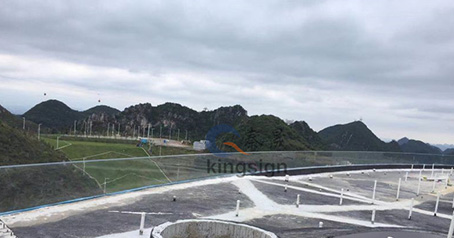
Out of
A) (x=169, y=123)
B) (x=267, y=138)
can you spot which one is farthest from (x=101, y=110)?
(x=267, y=138)

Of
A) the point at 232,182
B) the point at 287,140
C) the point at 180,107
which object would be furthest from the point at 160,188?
the point at 180,107

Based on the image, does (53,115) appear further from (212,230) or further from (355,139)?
(212,230)

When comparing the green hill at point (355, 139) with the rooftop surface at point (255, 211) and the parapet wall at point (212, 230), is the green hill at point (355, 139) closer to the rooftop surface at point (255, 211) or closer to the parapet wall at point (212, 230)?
the rooftop surface at point (255, 211)

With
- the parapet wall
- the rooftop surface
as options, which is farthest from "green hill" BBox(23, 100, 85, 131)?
the parapet wall

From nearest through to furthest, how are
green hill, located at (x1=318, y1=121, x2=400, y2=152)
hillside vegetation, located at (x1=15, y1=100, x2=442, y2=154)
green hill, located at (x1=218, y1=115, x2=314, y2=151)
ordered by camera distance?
green hill, located at (x1=218, y1=115, x2=314, y2=151)
green hill, located at (x1=318, y1=121, x2=400, y2=152)
hillside vegetation, located at (x1=15, y1=100, x2=442, y2=154)

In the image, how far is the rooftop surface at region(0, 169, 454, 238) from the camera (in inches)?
369

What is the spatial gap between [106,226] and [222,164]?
31.4 ft

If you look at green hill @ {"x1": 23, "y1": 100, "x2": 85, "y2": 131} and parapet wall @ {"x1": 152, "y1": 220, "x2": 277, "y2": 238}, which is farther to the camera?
green hill @ {"x1": 23, "y1": 100, "x2": 85, "y2": 131}

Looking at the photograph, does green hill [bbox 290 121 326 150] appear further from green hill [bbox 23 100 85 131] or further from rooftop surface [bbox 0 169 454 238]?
green hill [bbox 23 100 85 131]

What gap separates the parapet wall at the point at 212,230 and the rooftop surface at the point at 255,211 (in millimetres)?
714

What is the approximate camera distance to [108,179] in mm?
12898

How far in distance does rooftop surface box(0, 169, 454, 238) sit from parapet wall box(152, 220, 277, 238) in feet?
2.34

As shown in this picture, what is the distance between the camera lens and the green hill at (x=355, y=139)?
338 feet

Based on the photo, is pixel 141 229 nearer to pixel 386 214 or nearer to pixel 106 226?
pixel 106 226
